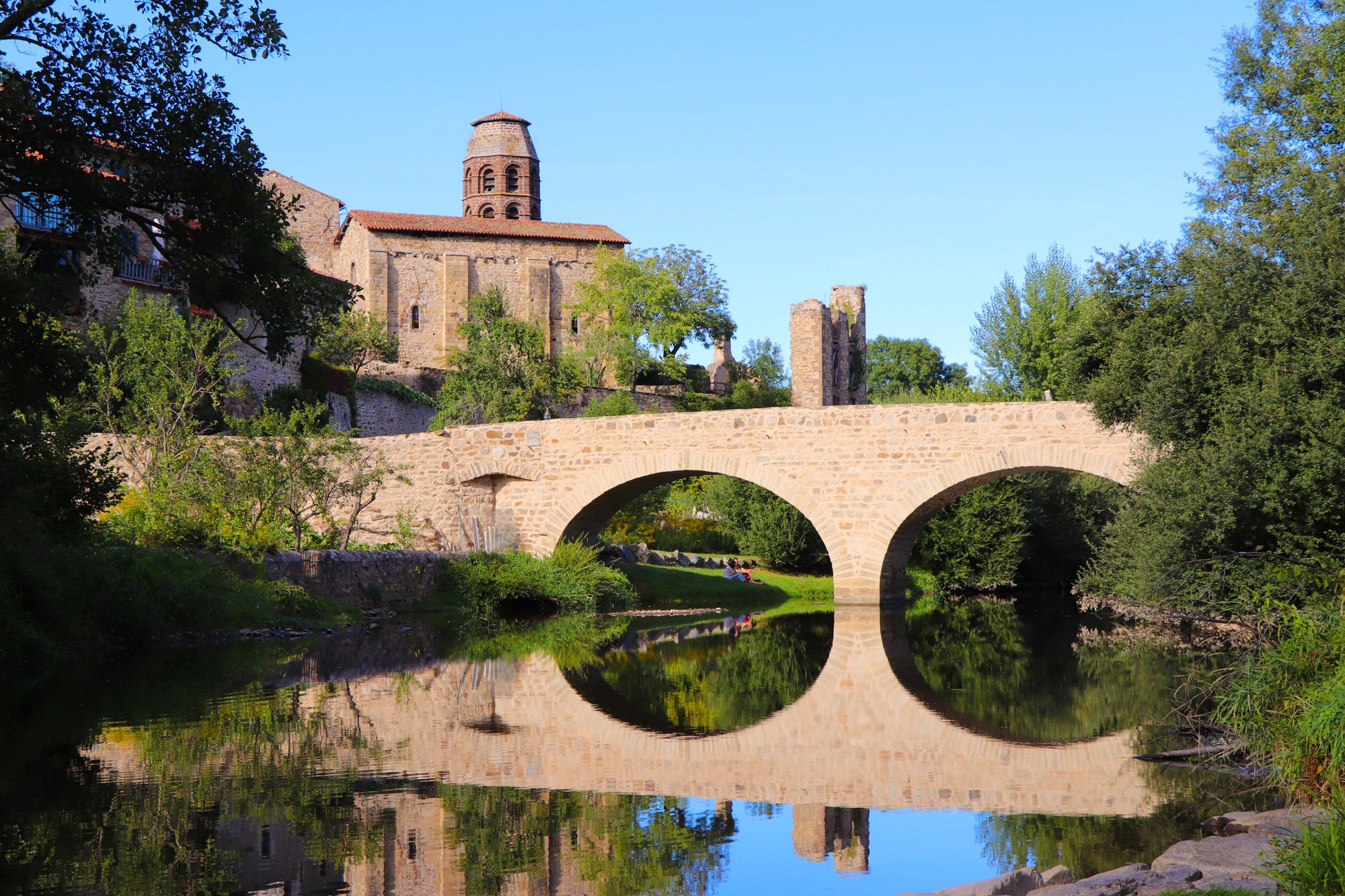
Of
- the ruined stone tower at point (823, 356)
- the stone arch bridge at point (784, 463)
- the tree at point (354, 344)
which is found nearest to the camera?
the stone arch bridge at point (784, 463)

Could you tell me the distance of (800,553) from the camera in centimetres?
2505

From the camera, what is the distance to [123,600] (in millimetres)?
12547

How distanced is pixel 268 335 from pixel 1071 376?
1106cm

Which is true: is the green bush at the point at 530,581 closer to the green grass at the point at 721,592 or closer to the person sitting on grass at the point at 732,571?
the green grass at the point at 721,592

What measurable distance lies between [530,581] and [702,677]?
26.2 feet

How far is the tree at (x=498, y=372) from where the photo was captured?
36281 millimetres

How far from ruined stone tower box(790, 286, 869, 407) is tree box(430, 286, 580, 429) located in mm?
10857

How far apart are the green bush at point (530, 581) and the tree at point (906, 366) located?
1770 inches

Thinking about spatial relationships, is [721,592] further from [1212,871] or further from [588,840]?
[1212,871]

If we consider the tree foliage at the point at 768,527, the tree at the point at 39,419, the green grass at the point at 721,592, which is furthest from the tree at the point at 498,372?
the tree at the point at 39,419

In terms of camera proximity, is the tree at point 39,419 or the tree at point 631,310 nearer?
the tree at point 39,419

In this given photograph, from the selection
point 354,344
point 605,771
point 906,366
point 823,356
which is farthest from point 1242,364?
point 906,366

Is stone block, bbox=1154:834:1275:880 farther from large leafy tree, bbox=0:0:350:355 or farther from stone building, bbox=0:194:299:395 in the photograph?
stone building, bbox=0:194:299:395

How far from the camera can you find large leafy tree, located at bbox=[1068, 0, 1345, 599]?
495 inches
